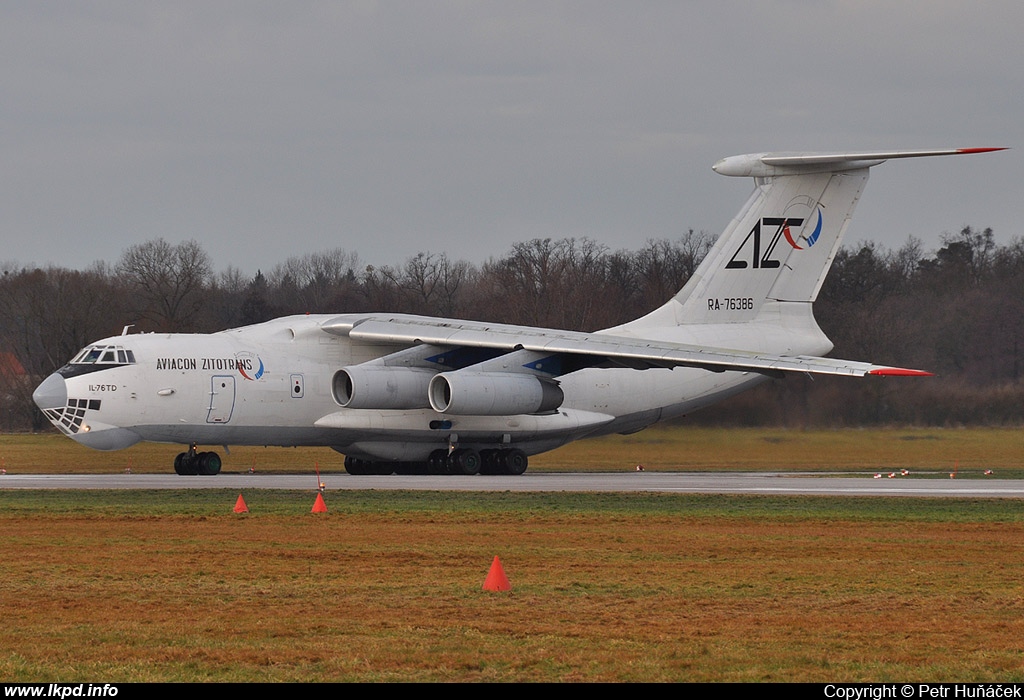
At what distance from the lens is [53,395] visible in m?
24.3

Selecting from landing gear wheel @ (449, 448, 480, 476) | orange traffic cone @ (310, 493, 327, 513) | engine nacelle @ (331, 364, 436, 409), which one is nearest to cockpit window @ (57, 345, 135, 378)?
engine nacelle @ (331, 364, 436, 409)

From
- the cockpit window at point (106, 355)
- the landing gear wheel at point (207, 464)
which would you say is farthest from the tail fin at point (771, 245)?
the cockpit window at point (106, 355)

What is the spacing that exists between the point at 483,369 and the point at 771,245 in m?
6.60

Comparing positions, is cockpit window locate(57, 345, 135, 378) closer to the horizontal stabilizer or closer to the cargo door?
the cargo door

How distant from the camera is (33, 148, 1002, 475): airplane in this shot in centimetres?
2472

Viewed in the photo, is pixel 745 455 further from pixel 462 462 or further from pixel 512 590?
pixel 512 590

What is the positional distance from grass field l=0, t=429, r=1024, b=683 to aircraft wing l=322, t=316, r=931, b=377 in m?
5.02

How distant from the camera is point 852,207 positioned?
28359 mm

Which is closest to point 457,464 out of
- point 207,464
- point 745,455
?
point 207,464

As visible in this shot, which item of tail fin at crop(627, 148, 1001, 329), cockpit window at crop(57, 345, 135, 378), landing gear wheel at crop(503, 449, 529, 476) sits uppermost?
tail fin at crop(627, 148, 1001, 329)

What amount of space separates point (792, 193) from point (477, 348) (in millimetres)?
7046

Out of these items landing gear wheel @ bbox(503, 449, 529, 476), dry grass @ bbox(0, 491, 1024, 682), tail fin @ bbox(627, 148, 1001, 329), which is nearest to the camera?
dry grass @ bbox(0, 491, 1024, 682)
